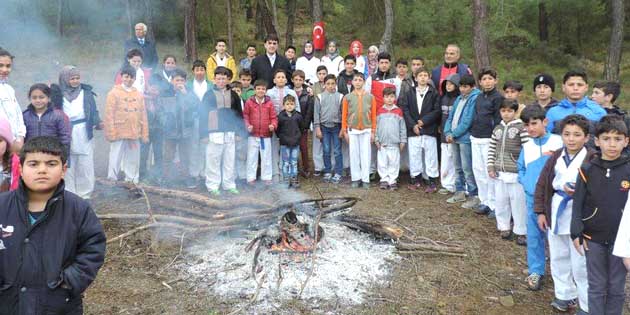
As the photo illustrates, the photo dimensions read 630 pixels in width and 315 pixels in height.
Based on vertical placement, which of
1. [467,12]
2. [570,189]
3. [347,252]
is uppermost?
[467,12]

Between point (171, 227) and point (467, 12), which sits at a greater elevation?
point (467, 12)

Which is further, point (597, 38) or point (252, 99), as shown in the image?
point (597, 38)

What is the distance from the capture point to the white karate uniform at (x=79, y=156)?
6.15m

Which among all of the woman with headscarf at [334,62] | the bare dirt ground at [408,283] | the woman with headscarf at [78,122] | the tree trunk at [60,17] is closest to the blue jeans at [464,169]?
the bare dirt ground at [408,283]

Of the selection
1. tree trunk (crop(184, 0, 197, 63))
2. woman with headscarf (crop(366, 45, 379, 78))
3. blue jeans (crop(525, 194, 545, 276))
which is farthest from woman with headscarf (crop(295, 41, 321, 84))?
tree trunk (crop(184, 0, 197, 63))

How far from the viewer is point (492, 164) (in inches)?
218

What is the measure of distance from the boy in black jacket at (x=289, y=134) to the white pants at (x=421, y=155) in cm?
179

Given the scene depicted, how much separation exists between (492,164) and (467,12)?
1473 centimetres

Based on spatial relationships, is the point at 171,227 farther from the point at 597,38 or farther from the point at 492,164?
the point at 597,38

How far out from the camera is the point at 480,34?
392 inches

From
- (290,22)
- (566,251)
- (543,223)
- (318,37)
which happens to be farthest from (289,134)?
(290,22)

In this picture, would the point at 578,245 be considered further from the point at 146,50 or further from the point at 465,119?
the point at 146,50

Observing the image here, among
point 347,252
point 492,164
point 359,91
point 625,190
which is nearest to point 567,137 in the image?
point 625,190

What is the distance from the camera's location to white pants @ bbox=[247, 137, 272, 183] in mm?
7406
